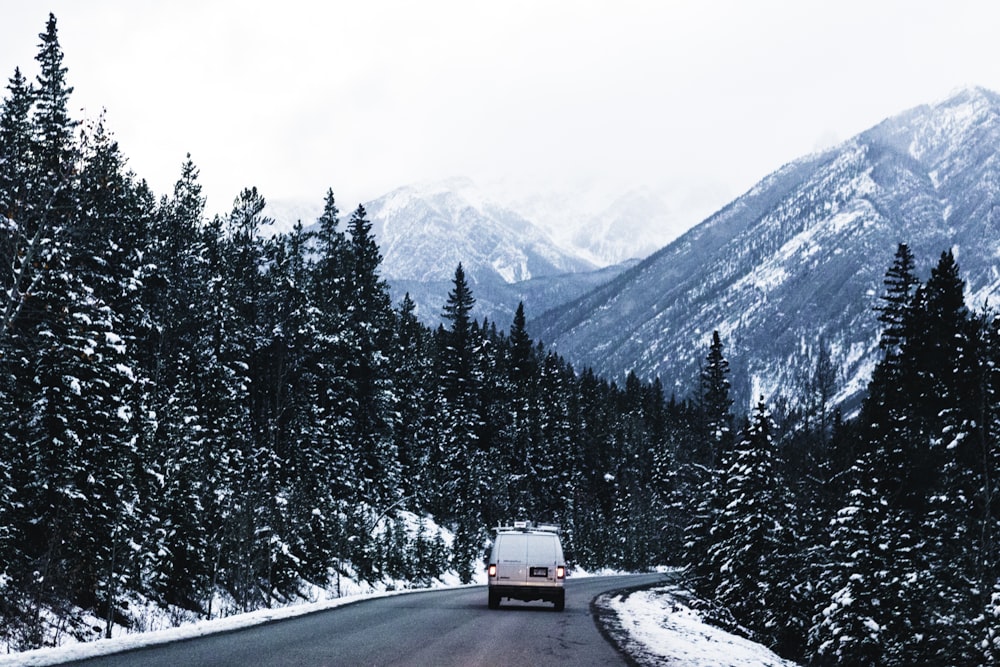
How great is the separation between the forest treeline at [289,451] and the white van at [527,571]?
6.63 m

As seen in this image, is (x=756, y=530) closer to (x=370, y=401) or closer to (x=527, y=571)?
(x=527, y=571)

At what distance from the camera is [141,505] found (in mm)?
21844

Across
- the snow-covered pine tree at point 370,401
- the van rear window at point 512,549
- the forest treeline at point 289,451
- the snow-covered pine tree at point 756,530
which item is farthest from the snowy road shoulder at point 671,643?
the snow-covered pine tree at point 370,401

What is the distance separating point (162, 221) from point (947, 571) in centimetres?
4593

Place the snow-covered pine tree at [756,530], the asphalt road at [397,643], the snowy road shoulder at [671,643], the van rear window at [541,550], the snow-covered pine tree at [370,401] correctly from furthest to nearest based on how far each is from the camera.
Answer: the snow-covered pine tree at [370,401], the snow-covered pine tree at [756,530], the van rear window at [541,550], the snowy road shoulder at [671,643], the asphalt road at [397,643]

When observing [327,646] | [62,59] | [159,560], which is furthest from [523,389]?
[327,646]

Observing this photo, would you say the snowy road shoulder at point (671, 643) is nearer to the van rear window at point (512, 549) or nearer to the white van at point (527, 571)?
the white van at point (527, 571)

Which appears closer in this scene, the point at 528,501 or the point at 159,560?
the point at 159,560

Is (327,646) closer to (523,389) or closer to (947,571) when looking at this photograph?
(947,571)

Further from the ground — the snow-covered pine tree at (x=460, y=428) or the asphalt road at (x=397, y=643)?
the snow-covered pine tree at (x=460, y=428)

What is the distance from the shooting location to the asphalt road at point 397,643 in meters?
11.5

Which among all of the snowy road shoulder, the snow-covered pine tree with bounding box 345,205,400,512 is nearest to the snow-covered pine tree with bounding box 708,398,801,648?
the snowy road shoulder

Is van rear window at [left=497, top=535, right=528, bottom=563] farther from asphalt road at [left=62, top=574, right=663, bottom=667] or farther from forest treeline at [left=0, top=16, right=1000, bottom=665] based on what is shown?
forest treeline at [left=0, top=16, right=1000, bottom=665]

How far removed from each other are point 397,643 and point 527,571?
32.6ft
